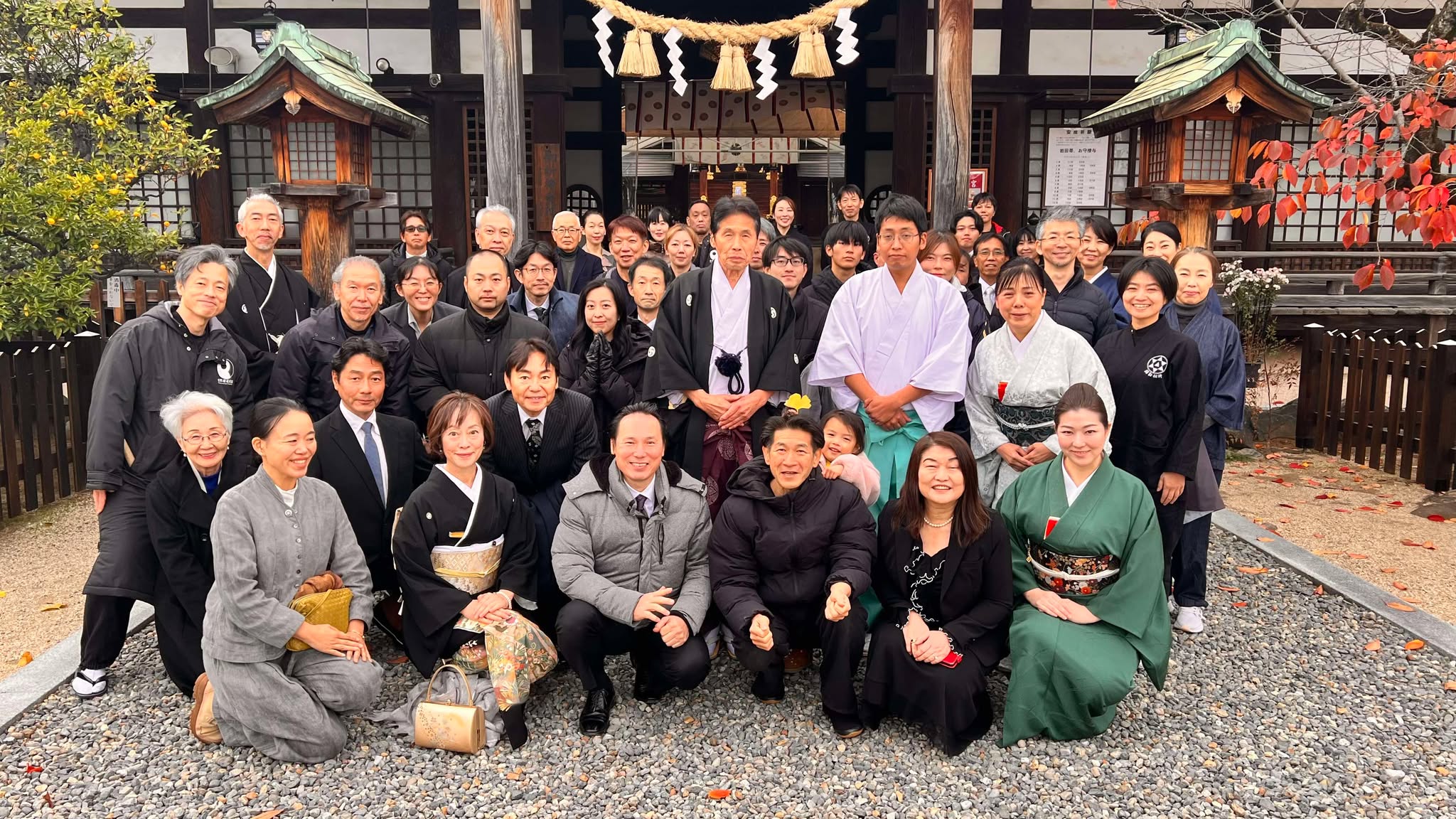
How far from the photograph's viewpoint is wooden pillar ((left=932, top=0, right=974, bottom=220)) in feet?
25.7

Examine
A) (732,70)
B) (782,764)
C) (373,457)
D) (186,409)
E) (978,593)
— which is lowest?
(782,764)

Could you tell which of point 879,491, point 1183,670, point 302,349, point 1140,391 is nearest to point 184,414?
point 302,349

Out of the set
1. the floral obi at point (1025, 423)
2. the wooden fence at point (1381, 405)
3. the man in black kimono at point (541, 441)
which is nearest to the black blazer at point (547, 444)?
the man in black kimono at point (541, 441)

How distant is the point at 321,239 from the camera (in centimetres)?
805

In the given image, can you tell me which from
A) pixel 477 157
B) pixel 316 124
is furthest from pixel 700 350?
pixel 477 157

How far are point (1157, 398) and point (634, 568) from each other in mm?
2478

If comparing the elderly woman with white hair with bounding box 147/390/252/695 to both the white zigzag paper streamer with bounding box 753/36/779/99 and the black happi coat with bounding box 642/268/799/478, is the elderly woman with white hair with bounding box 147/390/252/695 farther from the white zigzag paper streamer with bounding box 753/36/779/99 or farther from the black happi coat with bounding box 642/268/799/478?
the white zigzag paper streamer with bounding box 753/36/779/99

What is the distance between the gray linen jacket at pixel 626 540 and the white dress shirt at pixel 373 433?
90 centimetres

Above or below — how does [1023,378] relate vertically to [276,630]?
above

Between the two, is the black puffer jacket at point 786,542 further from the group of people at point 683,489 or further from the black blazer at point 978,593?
the black blazer at point 978,593

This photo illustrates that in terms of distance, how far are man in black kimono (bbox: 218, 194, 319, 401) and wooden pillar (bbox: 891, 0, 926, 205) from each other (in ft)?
23.3

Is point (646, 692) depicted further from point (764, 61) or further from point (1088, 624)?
point (764, 61)

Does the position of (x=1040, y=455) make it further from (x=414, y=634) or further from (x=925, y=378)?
(x=414, y=634)

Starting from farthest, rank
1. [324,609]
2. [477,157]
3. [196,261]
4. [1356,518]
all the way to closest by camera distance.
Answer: [477,157]
[1356,518]
[196,261]
[324,609]
